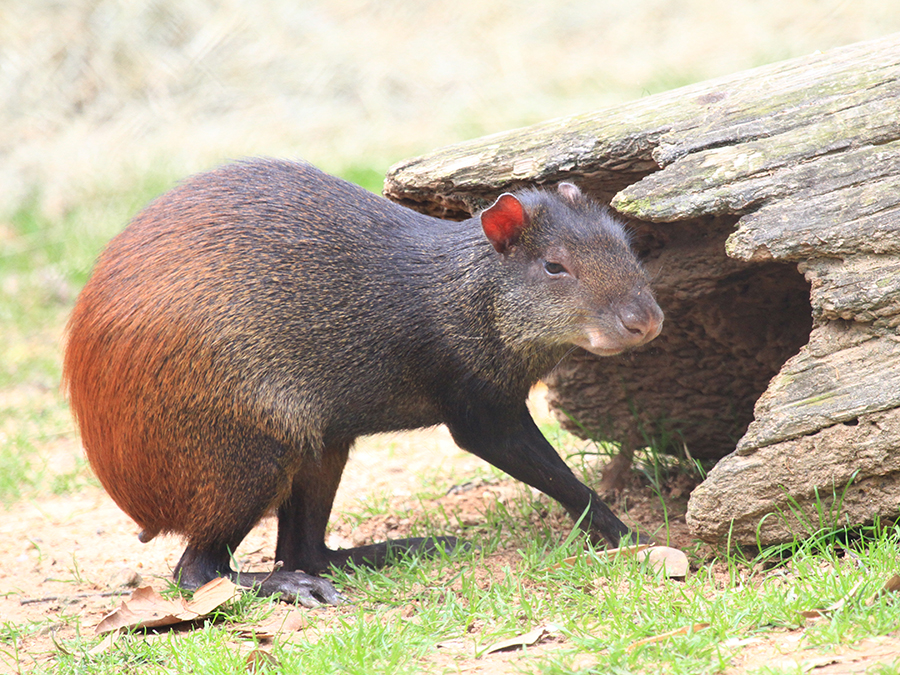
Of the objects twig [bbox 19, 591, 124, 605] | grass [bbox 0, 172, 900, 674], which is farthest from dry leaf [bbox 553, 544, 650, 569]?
twig [bbox 19, 591, 124, 605]

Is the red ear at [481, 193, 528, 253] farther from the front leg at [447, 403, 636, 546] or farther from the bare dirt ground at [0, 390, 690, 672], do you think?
the bare dirt ground at [0, 390, 690, 672]

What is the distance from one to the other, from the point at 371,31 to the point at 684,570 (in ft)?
32.4

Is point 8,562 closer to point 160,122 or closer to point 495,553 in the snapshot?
point 495,553

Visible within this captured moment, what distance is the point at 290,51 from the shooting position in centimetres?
1185

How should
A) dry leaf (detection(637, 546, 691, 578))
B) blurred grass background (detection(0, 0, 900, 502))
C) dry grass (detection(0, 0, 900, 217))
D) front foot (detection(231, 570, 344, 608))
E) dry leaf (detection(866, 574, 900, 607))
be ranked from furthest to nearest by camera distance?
1. dry grass (detection(0, 0, 900, 217))
2. blurred grass background (detection(0, 0, 900, 502))
3. front foot (detection(231, 570, 344, 608))
4. dry leaf (detection(637, 546, 691, 578))
5. dry leaf (detection(866, 574, 900, 607))

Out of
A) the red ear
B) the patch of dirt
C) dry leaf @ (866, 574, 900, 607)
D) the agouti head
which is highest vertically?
the red ear

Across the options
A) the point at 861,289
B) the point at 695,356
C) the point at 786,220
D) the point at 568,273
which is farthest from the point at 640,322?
the point at 695,356

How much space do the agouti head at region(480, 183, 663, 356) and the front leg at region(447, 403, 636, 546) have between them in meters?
0.43

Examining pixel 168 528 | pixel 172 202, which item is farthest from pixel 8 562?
pixel 172 202

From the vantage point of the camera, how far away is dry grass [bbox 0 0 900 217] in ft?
34.6

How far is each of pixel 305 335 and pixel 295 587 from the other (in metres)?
1.05

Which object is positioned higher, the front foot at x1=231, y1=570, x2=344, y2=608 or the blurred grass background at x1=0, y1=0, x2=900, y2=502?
the blurred grass background at x1=0, y1=0, x2=900, y2=502

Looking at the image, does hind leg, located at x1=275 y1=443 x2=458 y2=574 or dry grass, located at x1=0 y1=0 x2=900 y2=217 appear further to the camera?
dry grass, located at x1=0 y1=0 x2=900 y2=217

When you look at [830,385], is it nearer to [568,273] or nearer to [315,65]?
[568,273]
